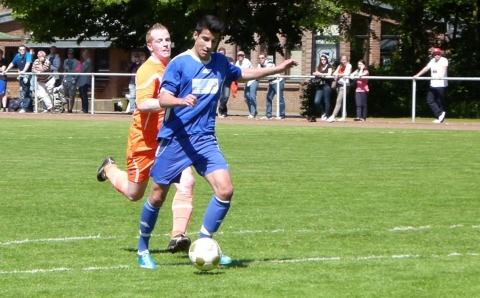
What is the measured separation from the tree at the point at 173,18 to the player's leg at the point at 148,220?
22269mm

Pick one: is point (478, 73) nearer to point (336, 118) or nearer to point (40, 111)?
point (336, 118)

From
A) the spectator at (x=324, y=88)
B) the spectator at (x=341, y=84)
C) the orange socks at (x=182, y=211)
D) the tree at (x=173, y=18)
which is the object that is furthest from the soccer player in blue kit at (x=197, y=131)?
the tree at (x=173, y=18)

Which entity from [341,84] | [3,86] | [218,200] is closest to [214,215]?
[218,200]

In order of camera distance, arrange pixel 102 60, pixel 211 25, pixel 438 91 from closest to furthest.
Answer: pixel 211 25 → pixel 438 91 → pixel 102 60

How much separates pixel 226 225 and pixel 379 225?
4.75 feet

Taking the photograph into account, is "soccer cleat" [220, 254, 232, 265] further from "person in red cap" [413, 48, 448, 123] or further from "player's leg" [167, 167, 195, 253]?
"person in red cap" [413, 48, 448, 123]

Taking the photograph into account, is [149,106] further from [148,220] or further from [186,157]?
[148,220]

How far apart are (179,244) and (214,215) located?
0.59 metres

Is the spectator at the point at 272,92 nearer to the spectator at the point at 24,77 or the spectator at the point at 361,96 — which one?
the spectator at the point at 361,96

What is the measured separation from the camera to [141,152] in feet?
27.9

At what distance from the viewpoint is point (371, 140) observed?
69.0 feet

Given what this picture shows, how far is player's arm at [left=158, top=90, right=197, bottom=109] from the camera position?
23.1 feet

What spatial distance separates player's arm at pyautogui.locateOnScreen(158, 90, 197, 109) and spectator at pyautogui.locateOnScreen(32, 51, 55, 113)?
22889mm

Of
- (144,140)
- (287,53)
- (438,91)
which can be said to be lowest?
(144,140)
